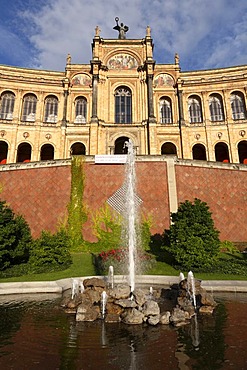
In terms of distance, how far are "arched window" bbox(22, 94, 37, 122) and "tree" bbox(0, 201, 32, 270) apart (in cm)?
2395

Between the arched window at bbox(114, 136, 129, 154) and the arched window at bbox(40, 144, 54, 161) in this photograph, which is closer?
the arched window at bbox(114, 136, 129, 154)

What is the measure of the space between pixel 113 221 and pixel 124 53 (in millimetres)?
28026

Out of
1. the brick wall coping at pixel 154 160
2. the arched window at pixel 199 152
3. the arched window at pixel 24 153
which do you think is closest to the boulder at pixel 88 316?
the brick wall coping at pixel 154 160

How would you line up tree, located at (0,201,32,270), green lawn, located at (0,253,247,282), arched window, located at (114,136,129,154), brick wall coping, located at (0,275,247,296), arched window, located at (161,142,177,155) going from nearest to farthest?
brick wall coping, located at (0,275,247,296) → green lawn, located at (0,253,247,282) → tree, located at (0,201,32,270) → arched window, located at (114,136,129,154) → arched window, located at (161,142,177,155)

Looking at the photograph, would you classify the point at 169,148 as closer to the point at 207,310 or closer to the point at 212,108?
the point at 212,108

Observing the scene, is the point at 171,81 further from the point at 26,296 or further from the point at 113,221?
the point at 26,296

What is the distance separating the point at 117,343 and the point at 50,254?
10.2 m

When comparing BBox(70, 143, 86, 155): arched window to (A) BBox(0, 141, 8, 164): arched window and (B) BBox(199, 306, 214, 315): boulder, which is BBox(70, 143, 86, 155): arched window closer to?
(A) BBox(0, 141, 8, 164): arched window

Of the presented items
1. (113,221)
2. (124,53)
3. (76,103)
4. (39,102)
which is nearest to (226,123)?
(124,53)

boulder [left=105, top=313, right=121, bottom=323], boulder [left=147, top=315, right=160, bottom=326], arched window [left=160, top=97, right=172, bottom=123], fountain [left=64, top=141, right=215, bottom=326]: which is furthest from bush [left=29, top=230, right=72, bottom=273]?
arched window [left=160, top=97, right=172, bottom=123]

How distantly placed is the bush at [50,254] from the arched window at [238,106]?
30105mm

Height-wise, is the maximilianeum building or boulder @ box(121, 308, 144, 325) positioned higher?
the maximilianeum building

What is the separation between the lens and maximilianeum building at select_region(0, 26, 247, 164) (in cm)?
3341

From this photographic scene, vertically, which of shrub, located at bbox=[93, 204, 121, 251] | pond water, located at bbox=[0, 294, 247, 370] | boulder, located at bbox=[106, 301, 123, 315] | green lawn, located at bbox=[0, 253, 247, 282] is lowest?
pond water, located at bbox=[0, 294, 247, 370]
